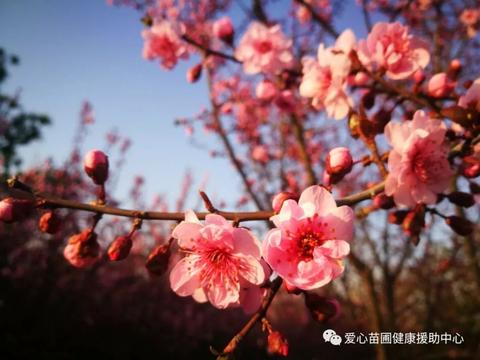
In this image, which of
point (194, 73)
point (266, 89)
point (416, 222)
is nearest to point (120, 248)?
point (416, 222)

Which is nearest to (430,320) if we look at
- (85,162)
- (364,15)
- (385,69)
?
(364,15)

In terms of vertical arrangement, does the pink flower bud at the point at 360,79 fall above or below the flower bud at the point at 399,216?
above

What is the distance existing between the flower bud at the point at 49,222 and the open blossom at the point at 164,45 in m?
1.69

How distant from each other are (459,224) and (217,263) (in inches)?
38.9

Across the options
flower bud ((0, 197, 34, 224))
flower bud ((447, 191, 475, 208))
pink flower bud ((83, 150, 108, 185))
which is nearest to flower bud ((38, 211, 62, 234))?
flower bud ((0, 197, 34, 224))

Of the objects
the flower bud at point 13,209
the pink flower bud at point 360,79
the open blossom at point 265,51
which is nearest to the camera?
the flower bud at point 13,209

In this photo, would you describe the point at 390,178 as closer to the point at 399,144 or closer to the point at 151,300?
the point at 399,144

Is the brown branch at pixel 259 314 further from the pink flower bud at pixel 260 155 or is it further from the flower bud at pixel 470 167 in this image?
the pink flower bud at pixel 260 155

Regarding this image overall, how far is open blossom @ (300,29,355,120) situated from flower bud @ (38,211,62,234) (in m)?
1.31

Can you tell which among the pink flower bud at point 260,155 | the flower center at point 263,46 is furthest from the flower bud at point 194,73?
the pink flower bud at point 260,155

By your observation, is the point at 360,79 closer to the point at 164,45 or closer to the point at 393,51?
the point at 393,51

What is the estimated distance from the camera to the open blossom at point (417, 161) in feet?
3.86

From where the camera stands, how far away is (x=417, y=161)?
125cm

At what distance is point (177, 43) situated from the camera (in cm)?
263
